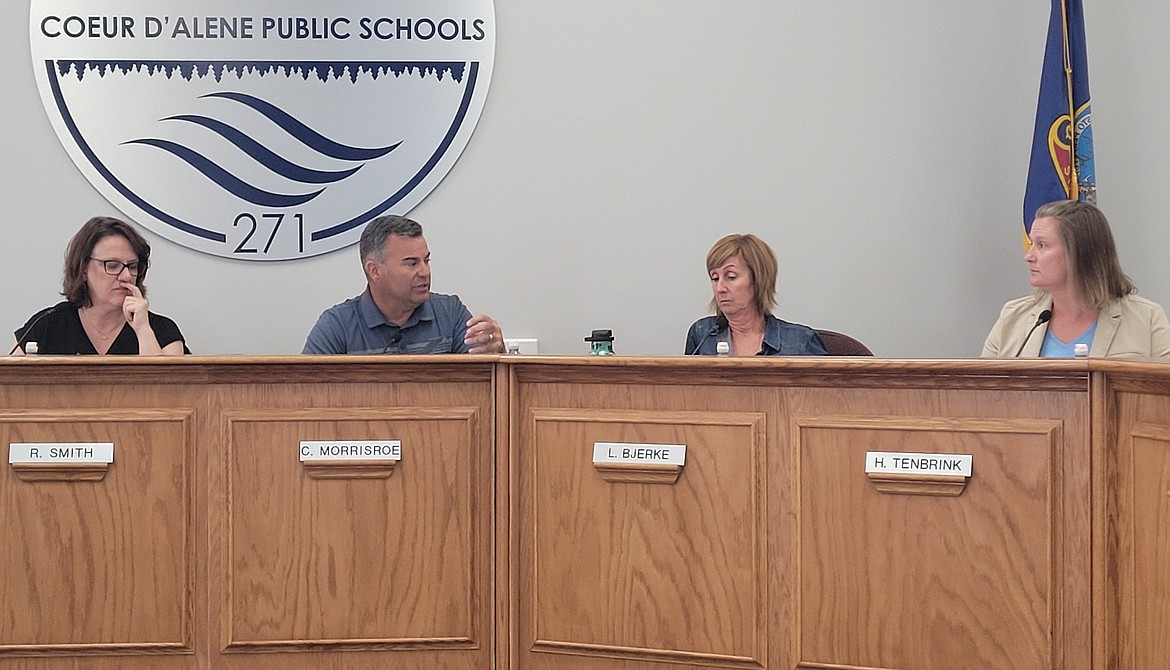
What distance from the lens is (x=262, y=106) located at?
4000mm

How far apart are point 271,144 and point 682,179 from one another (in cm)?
140

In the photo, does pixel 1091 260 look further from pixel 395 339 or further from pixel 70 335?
pixel 70 335

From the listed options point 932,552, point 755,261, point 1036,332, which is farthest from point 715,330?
point 932,552

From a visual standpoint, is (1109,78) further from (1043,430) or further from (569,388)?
(569,388)

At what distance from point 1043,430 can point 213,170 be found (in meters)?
2.87

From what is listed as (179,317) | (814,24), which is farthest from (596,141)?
(179,317)

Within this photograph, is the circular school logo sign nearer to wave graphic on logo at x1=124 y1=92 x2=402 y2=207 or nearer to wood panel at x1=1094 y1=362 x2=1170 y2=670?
wave graphic on logo at x1=124 y1=92 x2=402 y2=207

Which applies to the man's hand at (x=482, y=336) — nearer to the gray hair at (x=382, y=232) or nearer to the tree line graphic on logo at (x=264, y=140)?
the gray hair at (x=382, y=232)

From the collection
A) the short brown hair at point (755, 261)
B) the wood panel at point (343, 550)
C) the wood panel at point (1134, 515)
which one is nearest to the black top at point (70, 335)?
the wood panel at point (343, 550)

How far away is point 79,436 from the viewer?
2420 millimetres

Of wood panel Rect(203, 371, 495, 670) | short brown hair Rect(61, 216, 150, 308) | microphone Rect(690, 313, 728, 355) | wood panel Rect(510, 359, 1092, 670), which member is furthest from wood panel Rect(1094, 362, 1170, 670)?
short brown hair Rect(61, 216, 150, 308)

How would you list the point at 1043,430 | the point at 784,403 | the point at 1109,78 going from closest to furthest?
the point at 1043,430, the point at 784,403, the point at 1109,78

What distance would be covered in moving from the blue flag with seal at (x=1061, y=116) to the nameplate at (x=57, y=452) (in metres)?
2.83

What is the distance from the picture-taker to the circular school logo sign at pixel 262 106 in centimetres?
397
